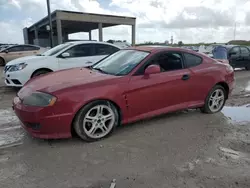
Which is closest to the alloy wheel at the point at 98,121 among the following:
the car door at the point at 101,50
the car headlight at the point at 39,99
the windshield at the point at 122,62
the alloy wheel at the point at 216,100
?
the car headlight at the point at 39,99

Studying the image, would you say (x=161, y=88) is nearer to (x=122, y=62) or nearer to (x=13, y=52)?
(x=122, y=62)

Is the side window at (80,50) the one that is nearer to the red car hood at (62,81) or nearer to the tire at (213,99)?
the red car hood at (62,81)

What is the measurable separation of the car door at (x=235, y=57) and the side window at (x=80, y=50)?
818cm

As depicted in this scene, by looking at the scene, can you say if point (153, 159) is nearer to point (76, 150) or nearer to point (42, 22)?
point (76, 150)

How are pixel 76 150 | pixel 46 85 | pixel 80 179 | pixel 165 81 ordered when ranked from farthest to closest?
1. pixel 165 81
2. pixel 46 85
3. pixel 76 150
4. pixel 80 179

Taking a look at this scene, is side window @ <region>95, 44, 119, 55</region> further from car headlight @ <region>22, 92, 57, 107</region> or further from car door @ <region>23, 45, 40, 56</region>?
car door @ <region>23, 45, 40, 56</region>

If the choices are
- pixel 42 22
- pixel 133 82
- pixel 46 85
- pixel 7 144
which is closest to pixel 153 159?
pixel 133 82

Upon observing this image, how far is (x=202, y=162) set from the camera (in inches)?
119

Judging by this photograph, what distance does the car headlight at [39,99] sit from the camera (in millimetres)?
3240

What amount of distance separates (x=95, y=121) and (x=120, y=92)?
60 cm

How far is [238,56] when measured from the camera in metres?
12.5

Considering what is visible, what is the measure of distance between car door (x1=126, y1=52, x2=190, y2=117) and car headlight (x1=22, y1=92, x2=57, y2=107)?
1.19m

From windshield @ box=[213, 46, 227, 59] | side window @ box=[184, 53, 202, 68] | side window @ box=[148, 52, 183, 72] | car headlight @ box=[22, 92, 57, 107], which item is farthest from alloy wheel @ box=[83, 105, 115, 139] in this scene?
windshield @ box=[213, 46, 227, 59]

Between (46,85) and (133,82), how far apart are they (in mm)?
1367
